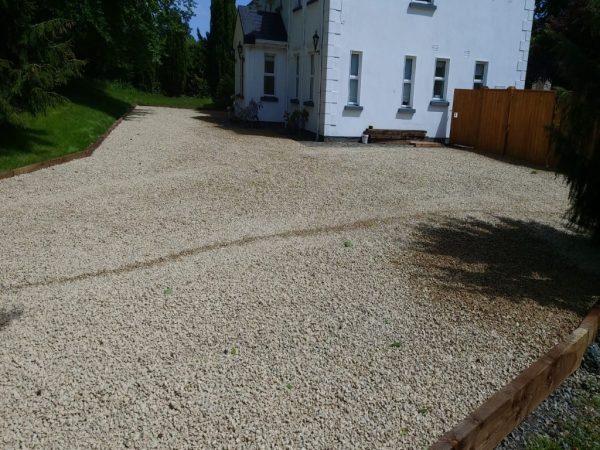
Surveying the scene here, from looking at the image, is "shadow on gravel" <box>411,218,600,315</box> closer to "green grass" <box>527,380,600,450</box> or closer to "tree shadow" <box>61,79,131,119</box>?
"green grass" <box>527,380,600,450</box>

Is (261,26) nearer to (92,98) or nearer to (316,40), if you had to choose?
(316,40)

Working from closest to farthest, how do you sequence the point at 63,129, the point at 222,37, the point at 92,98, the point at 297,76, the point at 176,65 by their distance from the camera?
the point at 63,129
the point at 297,76
the point at 92,98
the point at 176,65
the point at 222,37

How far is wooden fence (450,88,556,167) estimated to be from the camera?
15.1 meters

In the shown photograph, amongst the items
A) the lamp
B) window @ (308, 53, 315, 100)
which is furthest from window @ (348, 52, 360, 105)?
window @ (308, 53, 315, 100)

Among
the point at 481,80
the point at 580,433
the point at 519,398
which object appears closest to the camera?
the point at 519,398

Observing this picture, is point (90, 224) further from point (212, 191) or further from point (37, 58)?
point (37, 58)

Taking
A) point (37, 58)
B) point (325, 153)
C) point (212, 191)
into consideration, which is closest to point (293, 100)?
point (325, 153)

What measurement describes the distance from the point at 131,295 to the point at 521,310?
3877 millimetres

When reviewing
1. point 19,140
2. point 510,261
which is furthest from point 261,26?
point 510,261

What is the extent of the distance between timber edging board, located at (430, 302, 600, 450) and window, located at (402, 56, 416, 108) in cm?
1472

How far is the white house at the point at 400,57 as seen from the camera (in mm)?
17516

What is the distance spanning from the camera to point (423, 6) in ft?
59.2

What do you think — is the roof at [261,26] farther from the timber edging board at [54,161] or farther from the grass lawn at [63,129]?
the timber edging board at [54,161]

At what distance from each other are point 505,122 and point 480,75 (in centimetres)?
380
